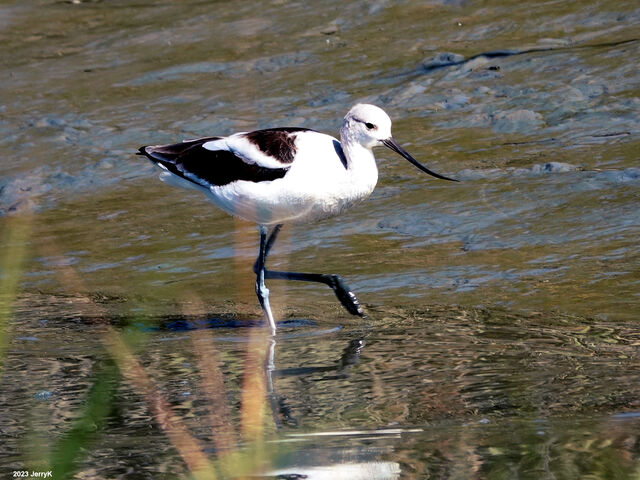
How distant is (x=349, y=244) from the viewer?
720 cm

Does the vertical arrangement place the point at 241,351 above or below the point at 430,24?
below

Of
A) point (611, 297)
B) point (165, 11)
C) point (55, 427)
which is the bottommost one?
point (611, 297)

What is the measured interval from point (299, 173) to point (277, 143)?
25 cm

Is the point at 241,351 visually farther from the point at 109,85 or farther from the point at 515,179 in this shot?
the point at 109,85

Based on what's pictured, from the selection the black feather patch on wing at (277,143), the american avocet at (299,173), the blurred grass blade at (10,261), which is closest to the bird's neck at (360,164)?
the american avocet at (299,173)

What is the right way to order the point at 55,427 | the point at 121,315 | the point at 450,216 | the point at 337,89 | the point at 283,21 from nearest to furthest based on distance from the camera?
the point at 55,427
the point at 121,315
the point at 450,216
the point at 337,89
the point at 283,21

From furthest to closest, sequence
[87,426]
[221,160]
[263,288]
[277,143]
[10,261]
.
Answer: [10,261]
[221,160]
[263,288]
[277,143]
[87,426]

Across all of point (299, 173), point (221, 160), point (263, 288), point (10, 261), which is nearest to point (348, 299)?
point (263, 288)

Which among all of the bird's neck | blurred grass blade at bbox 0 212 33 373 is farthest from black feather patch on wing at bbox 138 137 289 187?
blurred grass blade at bbox 0 212 33 373

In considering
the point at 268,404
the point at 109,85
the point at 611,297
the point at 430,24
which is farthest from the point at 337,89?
the point at 268,404

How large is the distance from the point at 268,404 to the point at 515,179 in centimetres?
386

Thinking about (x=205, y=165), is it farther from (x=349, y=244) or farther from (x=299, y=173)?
(x=349, y=244)

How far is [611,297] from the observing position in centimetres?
577

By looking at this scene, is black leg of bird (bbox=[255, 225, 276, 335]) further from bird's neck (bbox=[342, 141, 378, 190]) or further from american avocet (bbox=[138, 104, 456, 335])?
bird's neck (bbox=[342, 141, 378, 190])
